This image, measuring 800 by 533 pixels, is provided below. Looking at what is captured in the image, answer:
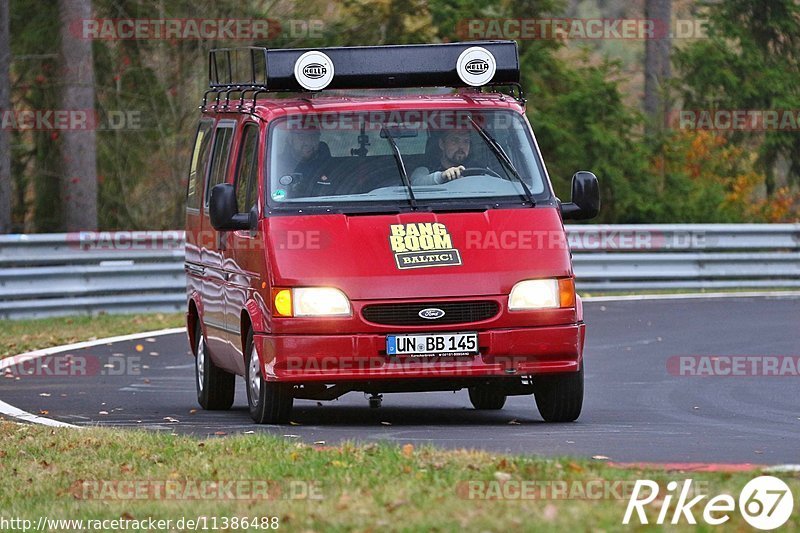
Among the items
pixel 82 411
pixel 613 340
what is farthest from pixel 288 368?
pixel 613 340

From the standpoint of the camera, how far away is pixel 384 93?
42.4 ft

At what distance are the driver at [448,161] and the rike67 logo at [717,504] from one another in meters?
4.42

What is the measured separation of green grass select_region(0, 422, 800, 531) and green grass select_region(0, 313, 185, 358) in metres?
8.17

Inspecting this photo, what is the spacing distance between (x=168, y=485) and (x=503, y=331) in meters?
3.18

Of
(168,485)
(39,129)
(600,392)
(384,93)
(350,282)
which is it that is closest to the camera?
(168,485)

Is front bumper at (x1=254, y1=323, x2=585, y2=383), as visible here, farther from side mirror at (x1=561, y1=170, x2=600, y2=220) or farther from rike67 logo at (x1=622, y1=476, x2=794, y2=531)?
rike67 logo at (x1=622, y1=476, x2=794, y2=531)

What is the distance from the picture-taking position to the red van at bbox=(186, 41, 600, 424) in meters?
11.1

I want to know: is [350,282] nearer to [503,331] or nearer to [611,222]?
[503,331]

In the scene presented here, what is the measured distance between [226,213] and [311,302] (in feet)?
3.32

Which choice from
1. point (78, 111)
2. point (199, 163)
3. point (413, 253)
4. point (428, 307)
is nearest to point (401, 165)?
point (413, 253)

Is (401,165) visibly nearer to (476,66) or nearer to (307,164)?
(307,164)

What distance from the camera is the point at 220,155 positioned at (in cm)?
1344

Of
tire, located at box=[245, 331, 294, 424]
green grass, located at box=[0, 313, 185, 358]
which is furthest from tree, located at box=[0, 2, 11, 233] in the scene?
tire, located at box=[245, 331, 294, 424]

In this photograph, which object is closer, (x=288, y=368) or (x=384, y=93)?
(x=288, y=368)
